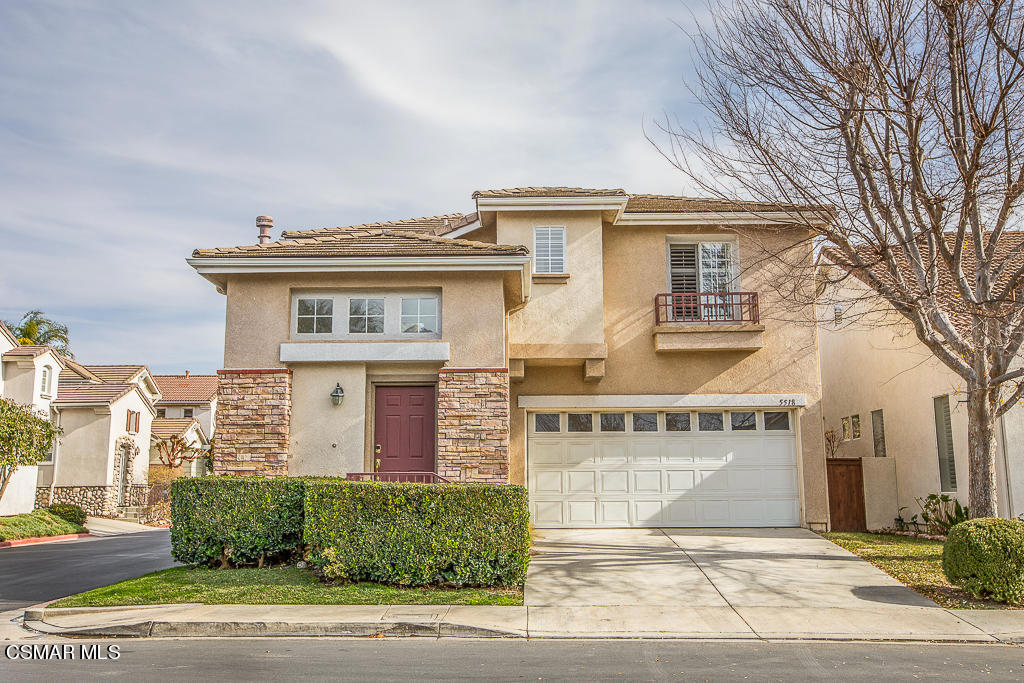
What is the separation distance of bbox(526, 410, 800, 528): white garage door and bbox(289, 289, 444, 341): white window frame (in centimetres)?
372

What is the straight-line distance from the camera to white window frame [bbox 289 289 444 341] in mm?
13484

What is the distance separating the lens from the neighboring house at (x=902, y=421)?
14391mm

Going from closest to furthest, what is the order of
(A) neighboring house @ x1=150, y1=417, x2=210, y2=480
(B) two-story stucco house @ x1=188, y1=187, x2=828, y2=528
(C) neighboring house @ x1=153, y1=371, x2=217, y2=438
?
(B) two-story stucco house @ x1=188, y1=187, x2=828, y2=528 → (A) neighboring house @ x1=150, y1=417, x2=210, y2=480 → (C) neighboring house @ x1=153, y1=371, x2=217, y2=438

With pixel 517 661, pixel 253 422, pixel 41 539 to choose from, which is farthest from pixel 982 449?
pixel 41 539

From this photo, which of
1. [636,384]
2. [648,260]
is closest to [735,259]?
[648,260]

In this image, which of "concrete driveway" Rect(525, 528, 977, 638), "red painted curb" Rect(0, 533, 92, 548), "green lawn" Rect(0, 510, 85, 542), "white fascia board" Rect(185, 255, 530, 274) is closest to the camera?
"concrete driveway" Rect(525, 528, 977, 638)

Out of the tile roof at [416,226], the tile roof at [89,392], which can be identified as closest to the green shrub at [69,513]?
the tile roof at [89,392]

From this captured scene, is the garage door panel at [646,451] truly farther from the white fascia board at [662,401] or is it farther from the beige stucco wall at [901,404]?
the beige stucco wall at [901,404]

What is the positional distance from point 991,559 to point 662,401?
6.99 metres

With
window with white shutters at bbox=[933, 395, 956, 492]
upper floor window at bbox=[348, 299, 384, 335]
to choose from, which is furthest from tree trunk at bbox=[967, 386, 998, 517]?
upper floor window at bbox=[348, 299, 384, 335]

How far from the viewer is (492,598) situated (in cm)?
978

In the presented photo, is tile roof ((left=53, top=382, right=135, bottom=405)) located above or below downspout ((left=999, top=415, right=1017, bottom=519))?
above

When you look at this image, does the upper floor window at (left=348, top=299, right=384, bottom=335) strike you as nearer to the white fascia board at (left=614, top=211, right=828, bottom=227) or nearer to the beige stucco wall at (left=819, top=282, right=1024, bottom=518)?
the white fascia board at (left=614, top=211, right=828, bottom=227)

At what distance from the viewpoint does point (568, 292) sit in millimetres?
15289
